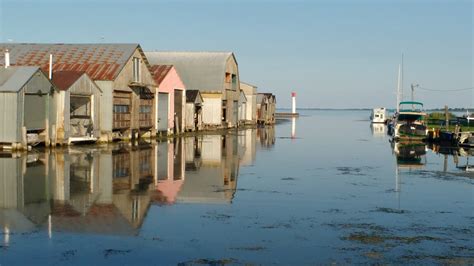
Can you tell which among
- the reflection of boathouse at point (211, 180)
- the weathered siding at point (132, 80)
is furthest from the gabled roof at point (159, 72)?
the reflection of boathouse at point (211, 180)

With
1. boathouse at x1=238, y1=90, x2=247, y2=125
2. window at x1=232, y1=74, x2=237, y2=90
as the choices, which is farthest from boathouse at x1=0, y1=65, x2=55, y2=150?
boathouse at x1=238, y1=90, x2=247, y2=125

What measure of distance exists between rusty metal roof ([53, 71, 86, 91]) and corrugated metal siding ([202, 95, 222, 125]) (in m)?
29.3

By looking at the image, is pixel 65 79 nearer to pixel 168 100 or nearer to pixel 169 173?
pixel 169 173

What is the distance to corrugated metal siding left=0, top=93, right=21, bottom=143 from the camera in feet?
104

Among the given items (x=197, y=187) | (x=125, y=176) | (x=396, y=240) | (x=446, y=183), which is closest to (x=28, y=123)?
(x=125, y=176)

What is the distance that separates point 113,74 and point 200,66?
28.4 meters

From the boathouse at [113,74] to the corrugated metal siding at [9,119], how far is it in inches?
371

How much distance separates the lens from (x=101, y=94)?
41.7 meters

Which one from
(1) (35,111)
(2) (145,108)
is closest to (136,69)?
(2) (145,108)

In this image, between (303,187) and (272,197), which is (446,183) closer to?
(303,187)

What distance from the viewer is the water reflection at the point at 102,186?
1406cm

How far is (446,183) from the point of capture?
2314cm

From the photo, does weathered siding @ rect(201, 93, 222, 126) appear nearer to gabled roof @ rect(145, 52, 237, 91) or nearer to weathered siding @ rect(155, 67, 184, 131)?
gabled roof @ rect(145, 52, 237, 91)

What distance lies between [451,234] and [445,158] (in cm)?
2195
